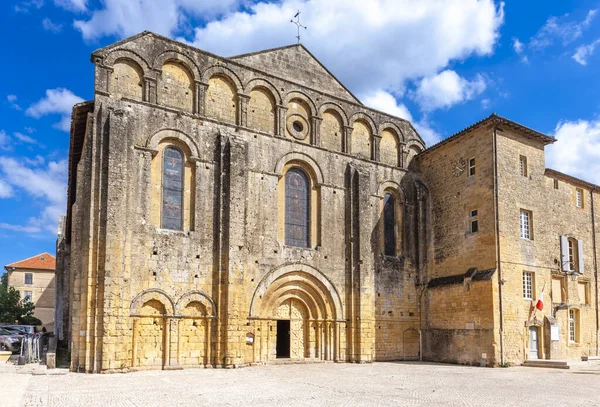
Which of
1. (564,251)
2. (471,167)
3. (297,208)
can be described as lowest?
(564,251)

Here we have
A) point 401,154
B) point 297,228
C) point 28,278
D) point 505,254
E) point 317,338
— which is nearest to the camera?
point 505,254

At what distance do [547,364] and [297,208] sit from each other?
38.4ft

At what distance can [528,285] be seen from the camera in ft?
79.8

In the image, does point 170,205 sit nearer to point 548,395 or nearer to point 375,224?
point 375,224

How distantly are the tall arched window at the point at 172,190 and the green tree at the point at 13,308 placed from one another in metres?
31.2

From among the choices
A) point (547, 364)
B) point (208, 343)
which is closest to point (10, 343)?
point (208, 343)

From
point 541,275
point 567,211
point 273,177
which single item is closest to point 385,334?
point 541,275

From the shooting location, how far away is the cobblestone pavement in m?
12.7

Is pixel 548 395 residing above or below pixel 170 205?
below

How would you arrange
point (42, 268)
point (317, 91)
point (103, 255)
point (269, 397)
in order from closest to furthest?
point (269, 397) → point (103, 255) → point (317, 91) → point (42, 268)

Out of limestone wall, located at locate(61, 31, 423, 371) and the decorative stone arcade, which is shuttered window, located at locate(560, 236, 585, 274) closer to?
limestone wall, located at locate(61, 31, 423, 371)

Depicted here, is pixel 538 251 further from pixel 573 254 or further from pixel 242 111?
pixel 242 111

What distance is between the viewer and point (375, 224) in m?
26.2

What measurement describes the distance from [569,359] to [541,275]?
12.8 feet
